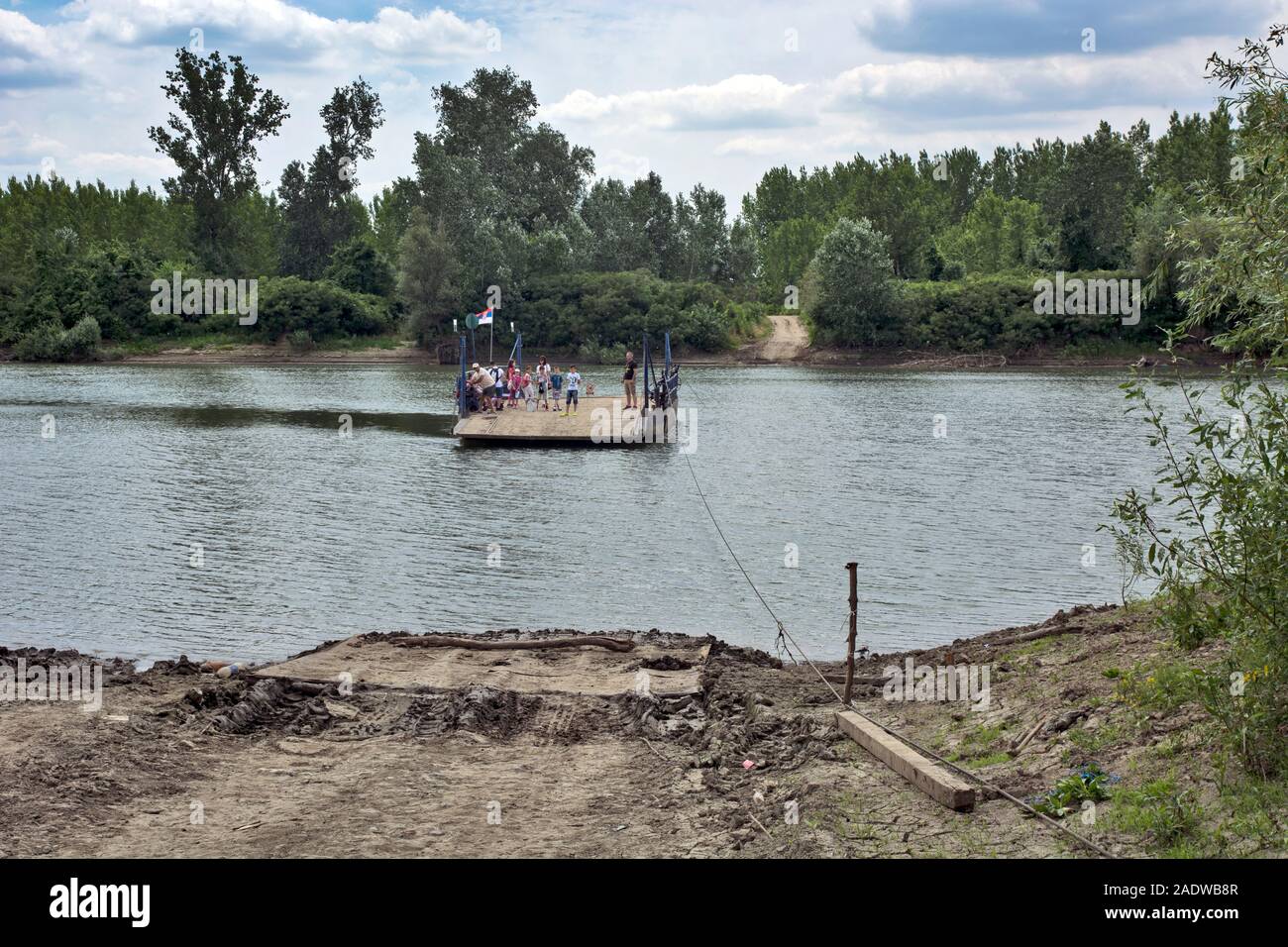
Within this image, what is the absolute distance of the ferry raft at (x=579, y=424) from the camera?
42875 mm

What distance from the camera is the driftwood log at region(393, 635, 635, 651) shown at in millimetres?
15492

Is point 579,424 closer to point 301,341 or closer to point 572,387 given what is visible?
point 572,387

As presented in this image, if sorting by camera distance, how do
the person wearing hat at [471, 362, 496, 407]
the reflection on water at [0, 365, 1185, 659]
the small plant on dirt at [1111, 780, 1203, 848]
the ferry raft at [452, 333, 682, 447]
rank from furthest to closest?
the person wearing hat at [471, 362, 496, 407], the ferry raft at [452, 333, 682, 447], the reflection on water at [0, 365, 1185, 659], the small plant on dirt at [1111, 780, 1203, 848]

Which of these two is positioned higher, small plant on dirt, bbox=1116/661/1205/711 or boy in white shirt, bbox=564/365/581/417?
boy in white shirt, bbox=564/365/581/417

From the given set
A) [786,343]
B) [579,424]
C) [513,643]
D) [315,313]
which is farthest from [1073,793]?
[315,313]

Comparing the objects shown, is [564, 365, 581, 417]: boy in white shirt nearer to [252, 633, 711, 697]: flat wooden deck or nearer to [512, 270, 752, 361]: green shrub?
[252, 633, 711, 697]: flat wooden deck

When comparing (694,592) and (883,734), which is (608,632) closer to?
(694,592)

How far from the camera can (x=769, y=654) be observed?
16.4 m

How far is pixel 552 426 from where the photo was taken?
43781 mm

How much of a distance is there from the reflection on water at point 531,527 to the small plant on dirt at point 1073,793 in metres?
8.47

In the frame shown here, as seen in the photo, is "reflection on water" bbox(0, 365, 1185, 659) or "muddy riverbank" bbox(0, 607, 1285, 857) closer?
"muddy riverbank" bbox(0, 607, 1285, 857)

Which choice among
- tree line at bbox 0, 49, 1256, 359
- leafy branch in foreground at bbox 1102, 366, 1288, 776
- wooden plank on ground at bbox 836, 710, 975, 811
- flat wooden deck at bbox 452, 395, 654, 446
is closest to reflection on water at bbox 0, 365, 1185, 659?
flat wooden deck at bbox 452, 395, 654, 446

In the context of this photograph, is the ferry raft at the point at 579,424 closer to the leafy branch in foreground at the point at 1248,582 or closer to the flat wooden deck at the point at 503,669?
the flat wooden deck at the point at 503,669

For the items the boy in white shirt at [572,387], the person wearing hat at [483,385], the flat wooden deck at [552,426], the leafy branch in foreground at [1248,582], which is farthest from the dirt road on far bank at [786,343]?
the leafy branch in foreground at [1248,582]
